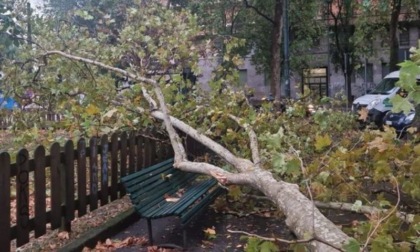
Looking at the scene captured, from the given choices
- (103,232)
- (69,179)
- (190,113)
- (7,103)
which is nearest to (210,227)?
(103,232)

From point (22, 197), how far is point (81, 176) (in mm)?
1082

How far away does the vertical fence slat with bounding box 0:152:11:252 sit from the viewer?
3988 mm

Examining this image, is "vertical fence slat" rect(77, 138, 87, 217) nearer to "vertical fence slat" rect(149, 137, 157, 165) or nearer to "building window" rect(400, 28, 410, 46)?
"vertical fence slat" rect(149, 137, 157, 165)

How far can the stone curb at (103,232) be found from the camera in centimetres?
468

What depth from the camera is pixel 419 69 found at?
2.35 m

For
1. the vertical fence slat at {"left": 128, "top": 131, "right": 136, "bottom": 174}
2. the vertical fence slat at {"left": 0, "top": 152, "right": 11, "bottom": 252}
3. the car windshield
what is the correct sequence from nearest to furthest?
the vertical fence slat at {"left": 0, "top": 152, "right": 11, "bottom": 252}, the vertical fence slat at {"left": 128, "top": 131, "right": 136, "bottom": 174}, the car windshield

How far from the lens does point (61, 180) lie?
4922 mm

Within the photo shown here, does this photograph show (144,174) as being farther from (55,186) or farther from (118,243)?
(55,186)

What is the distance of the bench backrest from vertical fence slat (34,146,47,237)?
81 cm

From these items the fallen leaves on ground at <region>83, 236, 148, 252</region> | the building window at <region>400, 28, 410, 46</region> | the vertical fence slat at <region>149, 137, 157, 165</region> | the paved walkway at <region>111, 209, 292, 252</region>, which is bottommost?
the paved walkway at <region>111, 209, 292, 252</region>

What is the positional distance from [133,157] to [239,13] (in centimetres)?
1803

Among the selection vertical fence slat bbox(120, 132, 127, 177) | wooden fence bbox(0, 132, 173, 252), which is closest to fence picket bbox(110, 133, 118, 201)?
wooden fence bbox(0, 132, 173, 252)

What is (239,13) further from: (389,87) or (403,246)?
(403,246)

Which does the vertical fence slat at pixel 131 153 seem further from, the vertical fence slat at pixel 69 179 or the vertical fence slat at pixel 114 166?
the vertical fence slat at pixel 69 179
